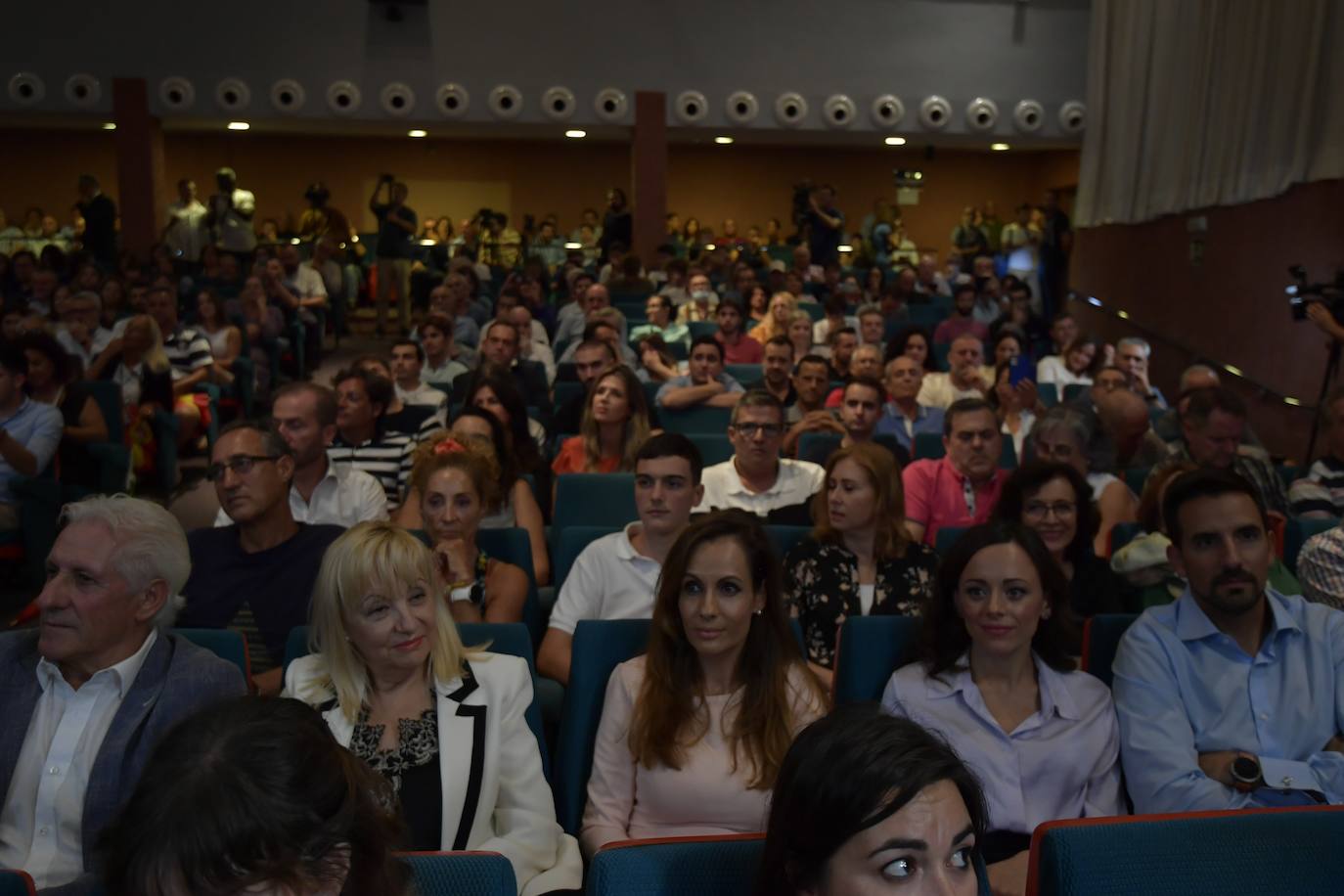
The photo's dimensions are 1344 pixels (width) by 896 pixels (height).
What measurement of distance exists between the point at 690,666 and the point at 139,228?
11.8m

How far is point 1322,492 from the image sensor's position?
3785 mm

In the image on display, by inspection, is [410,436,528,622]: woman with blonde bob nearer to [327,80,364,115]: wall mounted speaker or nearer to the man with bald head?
the man with bald head

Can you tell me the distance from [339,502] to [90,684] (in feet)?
5.52

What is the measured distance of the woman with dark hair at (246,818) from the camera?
1.10 m

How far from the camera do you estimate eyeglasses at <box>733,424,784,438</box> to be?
3922 mm

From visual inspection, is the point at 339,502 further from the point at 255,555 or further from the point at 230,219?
the point at 230,219

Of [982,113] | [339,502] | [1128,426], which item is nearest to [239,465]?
[339,502]

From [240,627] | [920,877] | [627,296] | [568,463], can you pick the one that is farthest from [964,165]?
[920,877]

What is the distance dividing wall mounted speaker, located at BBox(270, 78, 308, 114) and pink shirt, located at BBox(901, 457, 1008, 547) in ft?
33.0

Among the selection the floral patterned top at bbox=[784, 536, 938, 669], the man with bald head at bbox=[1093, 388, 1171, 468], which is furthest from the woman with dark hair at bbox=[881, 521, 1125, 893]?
the man with bald head at bbox=[1093, 388, 1171, 468]

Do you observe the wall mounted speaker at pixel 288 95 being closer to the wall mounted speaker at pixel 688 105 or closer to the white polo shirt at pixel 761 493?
the wall mounted speaker at pixel 688 105

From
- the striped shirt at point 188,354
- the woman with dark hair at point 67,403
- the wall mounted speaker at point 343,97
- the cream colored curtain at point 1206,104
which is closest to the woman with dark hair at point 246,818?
the woman with dark hair at point 67,403

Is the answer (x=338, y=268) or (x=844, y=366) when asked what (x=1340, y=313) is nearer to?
(x=844, y=366)

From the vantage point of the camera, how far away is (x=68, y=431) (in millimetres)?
4926
